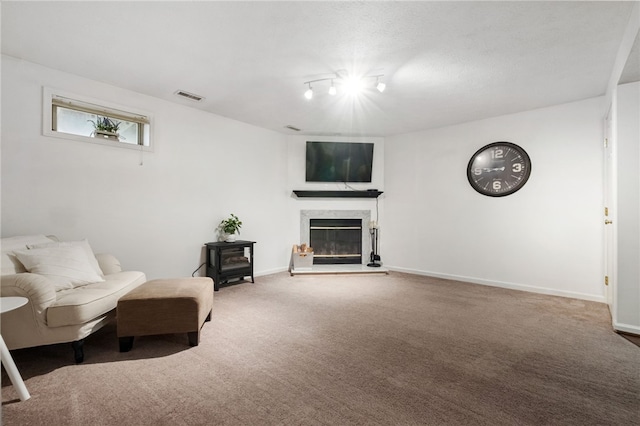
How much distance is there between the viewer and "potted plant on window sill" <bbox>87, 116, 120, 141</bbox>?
142 inches

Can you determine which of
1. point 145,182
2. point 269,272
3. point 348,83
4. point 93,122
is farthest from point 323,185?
point 93,122

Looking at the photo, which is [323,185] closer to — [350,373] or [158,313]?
[158,313]

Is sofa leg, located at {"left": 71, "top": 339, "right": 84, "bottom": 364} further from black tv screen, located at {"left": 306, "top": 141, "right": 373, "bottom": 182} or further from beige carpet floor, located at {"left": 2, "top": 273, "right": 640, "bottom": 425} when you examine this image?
black tv screen, located at {"left": 306, "top": 141, "right": 373, "bottom": 182}

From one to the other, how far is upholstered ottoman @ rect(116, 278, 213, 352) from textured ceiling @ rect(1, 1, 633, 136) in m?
2.17

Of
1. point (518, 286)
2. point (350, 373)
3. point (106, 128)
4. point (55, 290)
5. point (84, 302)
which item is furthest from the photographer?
point (518, 286)

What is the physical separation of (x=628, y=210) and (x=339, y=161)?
408cm

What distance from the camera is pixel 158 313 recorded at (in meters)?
2.41

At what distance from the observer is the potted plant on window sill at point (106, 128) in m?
3.60

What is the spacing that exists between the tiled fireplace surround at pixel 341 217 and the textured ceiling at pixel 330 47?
2345mm

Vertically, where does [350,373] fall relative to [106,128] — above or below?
below

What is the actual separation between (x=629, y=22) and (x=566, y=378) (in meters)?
2.67

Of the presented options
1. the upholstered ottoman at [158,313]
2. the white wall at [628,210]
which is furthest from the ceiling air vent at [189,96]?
the white wall at [628,210]

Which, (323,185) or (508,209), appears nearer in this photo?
(508,209)

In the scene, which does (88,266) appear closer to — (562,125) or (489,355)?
(489,355)
